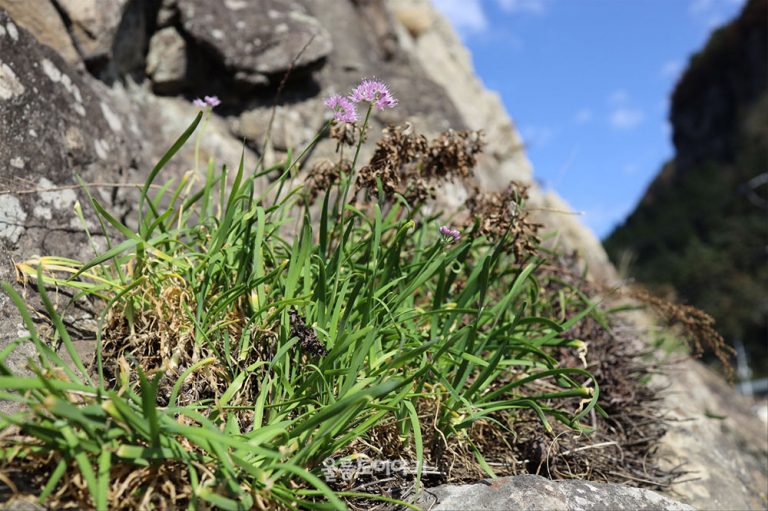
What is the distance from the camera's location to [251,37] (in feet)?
14.0

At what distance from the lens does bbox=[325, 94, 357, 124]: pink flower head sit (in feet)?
6.51

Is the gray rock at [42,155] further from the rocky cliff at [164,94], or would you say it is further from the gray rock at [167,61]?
the gray rock at [167,61]

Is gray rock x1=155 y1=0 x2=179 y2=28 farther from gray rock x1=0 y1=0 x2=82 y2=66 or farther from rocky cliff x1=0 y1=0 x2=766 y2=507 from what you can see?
gray rock x1=0 y1=0 x2=82 y2=66

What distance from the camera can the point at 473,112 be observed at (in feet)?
27.4

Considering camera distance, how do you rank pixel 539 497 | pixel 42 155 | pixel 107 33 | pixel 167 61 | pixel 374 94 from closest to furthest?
pixel 539 497 → pixel 374 94 → pixel 42 155 → pixel 107 33 → pixel 167 61

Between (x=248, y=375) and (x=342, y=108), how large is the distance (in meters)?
0.94

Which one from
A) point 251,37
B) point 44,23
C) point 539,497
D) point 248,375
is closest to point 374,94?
point 248,375

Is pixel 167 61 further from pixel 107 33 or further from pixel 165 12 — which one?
pixel 107 33

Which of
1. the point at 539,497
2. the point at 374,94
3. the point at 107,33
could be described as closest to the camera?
the point at 539,497

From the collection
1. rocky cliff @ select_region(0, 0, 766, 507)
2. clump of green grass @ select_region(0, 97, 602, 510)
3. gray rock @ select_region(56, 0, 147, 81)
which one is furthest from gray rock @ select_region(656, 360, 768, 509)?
gray rock @ select_region(56, 0, 147, 81)

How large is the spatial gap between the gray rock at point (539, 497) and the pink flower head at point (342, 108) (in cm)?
119

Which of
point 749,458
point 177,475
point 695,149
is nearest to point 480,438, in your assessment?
point 177,475

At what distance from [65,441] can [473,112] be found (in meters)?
7.61

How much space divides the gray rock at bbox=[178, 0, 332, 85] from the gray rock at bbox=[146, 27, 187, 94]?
0.45ft
